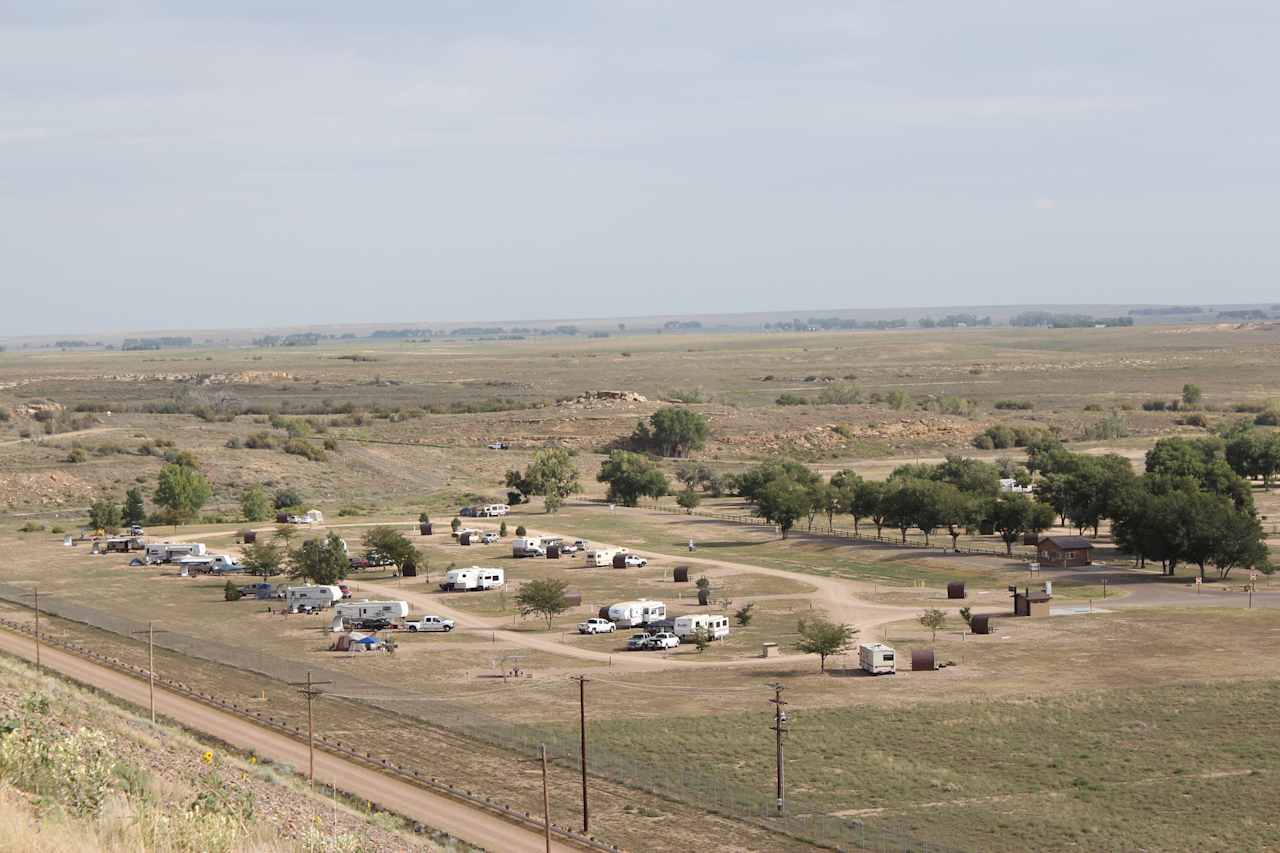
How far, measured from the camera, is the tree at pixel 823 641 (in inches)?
2112

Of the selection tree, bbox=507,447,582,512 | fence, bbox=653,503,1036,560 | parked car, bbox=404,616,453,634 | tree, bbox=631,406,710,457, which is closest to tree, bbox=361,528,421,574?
parked car, bbox=404,616,453,634

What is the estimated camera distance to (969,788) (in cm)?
3938

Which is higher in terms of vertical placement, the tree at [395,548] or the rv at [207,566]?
the tree at [395,548]

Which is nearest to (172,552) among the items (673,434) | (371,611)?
(371,611)

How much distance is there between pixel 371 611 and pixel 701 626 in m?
14.3

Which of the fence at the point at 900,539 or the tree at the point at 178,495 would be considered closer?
the fence at the point at 900,539

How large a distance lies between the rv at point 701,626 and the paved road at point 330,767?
1968 centimetres

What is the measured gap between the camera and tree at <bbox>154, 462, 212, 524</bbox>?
335 feet

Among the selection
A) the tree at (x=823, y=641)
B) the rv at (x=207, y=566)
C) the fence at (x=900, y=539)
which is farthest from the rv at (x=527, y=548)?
the tree at (x=823, y=641)

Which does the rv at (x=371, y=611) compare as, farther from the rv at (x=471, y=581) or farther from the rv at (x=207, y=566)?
the rv at (x=207, y=566)

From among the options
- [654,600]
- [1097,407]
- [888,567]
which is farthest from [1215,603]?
[1097,407]

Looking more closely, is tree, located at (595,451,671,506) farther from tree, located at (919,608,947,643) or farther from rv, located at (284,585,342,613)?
tree, located at (919,608,947,643)

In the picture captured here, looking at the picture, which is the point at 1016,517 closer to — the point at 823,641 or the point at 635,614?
the point at 635,614

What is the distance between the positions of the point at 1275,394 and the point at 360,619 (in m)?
154
